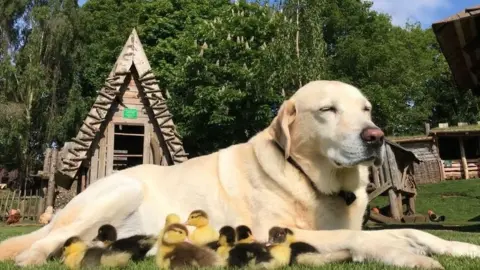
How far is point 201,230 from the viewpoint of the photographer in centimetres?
429

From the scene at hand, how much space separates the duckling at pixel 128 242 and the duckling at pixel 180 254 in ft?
1.03

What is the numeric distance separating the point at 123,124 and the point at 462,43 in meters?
9.82

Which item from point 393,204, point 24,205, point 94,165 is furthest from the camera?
point 24,205

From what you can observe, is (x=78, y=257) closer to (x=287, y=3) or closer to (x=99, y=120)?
(x=99, y=120)

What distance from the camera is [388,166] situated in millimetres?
18828

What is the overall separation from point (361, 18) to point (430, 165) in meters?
15.5

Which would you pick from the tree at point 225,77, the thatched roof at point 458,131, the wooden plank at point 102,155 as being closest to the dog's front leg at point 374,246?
the wooden plank at point 102,155

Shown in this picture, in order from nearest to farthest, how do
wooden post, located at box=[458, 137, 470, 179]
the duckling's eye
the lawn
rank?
the duckling's eye, the lawn, wooden post, located at box=[458, 137, 470, 179]

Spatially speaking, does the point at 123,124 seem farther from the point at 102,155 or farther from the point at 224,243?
the point at 224,243

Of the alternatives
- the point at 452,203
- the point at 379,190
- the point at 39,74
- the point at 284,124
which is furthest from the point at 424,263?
the point at 39,74

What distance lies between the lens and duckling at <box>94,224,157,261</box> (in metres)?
3.98

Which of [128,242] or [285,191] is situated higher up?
[285,191]

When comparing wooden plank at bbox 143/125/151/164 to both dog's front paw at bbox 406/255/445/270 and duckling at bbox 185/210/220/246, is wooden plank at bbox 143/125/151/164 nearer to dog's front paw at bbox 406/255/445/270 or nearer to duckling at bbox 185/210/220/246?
duckling at bbox 185/210/220/246

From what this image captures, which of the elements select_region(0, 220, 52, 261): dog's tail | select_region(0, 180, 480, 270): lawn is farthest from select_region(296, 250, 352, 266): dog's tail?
select_region(0, 180, 480, 270): lawn
